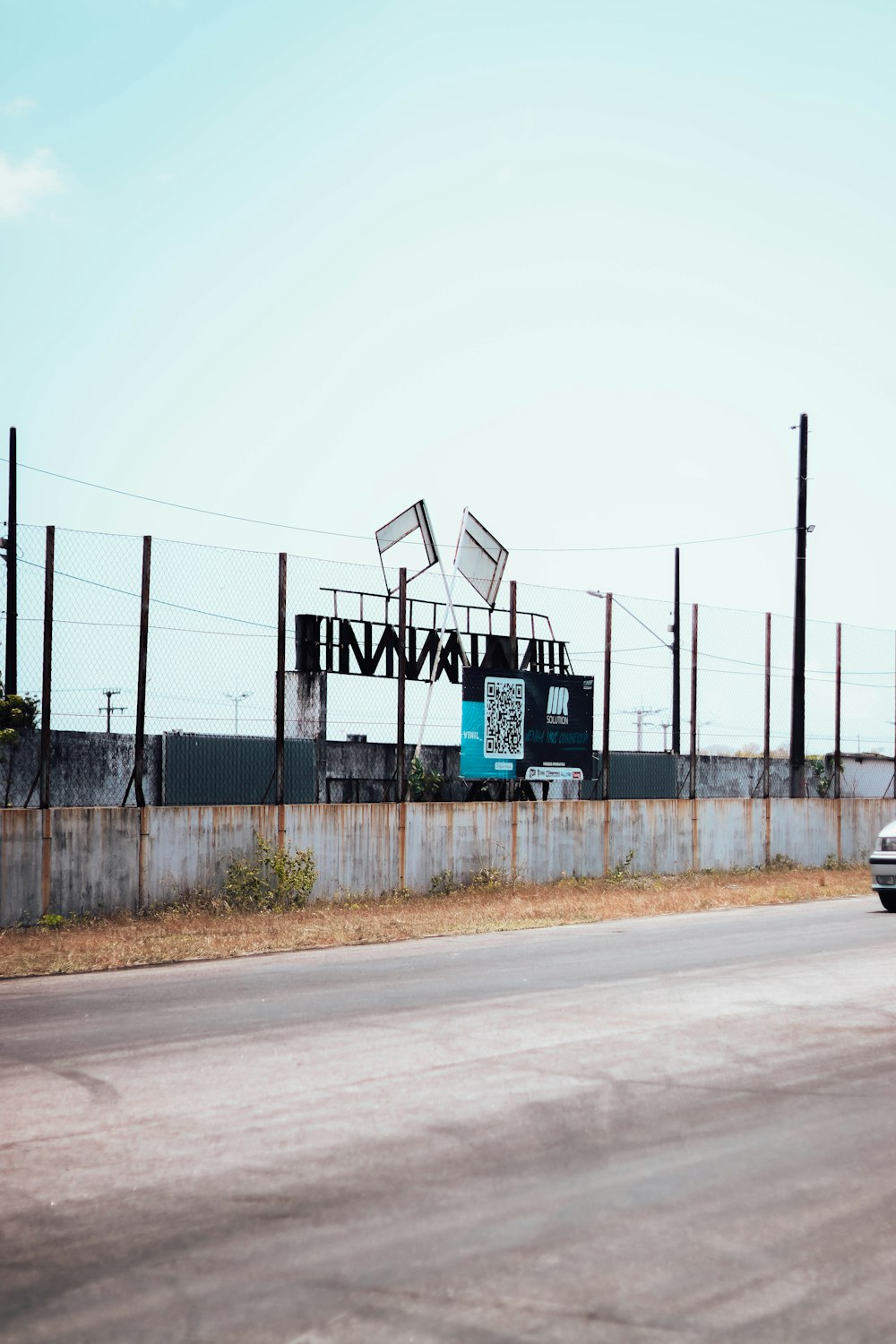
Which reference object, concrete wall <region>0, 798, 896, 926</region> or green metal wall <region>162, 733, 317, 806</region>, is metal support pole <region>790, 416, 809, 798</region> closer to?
concrete wall <region>0, 798, 896, 926</region>

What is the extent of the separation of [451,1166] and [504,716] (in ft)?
59.8

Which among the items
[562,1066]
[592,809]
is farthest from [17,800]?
[562,1066]

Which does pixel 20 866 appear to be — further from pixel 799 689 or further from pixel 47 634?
pixel 799 689

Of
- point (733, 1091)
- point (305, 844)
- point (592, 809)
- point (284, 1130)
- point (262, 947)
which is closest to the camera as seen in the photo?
point (284, 1130)

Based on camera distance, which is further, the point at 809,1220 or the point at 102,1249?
the point at 809,1220

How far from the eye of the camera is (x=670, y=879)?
85.0 feet

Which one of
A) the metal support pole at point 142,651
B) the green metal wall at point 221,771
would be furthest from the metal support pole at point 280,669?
the green metal wall at point 221,771

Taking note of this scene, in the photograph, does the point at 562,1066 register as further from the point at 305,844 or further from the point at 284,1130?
the point at 305,844

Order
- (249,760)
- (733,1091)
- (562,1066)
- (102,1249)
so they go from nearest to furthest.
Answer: (102,1249) < (733,1091) < (562,1066) < (249,760)

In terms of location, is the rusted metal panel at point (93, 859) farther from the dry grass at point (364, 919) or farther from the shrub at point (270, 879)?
the shrub at point (270, 879)

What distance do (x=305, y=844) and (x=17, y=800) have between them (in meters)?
9.80

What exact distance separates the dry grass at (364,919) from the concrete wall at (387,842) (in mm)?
405

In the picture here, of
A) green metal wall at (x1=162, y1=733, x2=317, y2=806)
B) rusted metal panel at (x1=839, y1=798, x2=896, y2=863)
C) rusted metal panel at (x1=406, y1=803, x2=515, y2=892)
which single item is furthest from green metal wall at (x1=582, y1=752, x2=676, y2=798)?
rusted metal panel at (x1=406, y1=803, x2=515, y2=892)

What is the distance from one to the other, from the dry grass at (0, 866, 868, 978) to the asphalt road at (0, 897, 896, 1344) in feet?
9.94
